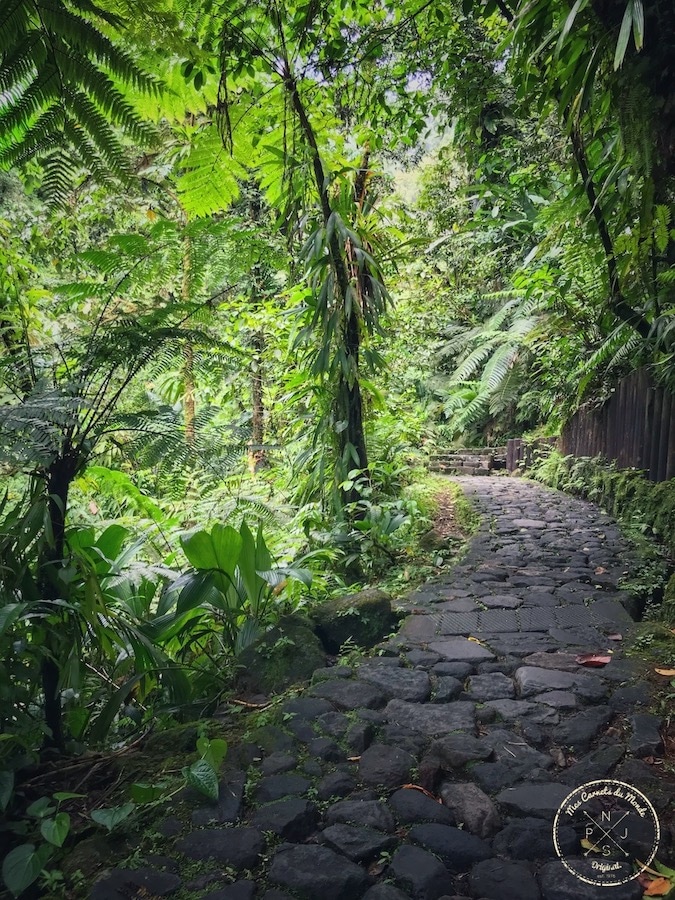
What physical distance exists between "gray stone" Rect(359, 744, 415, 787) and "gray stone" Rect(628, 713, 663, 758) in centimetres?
67

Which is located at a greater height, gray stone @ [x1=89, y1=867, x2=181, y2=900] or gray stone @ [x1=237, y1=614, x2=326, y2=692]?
gray stone @ [x1=237, y1=614, x2=326, y2=692]

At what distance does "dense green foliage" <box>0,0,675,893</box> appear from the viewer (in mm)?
1781

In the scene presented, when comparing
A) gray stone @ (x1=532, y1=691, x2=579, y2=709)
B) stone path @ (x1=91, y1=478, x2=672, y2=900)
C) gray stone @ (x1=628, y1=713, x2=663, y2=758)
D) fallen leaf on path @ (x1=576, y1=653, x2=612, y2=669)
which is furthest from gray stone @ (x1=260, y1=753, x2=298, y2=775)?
fallen leaf on path @ (x1=576, y1=653, x2=612, y2=669)

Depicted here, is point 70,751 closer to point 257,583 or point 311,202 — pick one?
point 257,583

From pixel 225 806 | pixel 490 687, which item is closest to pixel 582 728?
pixel 490 687

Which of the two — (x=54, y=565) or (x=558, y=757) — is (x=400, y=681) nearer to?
(x=558, y=757)

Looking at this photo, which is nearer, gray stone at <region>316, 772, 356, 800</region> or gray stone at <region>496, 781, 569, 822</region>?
gray stone at <region>496, 781, 569, 822</region>

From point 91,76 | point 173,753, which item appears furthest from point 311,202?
point 173,753

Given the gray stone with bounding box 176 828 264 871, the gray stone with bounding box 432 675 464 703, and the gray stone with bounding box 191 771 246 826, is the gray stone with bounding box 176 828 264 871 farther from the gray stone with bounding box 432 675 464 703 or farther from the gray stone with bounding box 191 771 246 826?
the gray stone with bounding box 432 675 464 703

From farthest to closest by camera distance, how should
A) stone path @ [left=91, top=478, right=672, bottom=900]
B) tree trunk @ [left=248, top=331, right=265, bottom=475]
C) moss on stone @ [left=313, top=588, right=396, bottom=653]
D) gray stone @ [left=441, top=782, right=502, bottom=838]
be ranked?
1. tree trunk @ [left=248, top=331, right=265, bottom=475]
2. moss on stone @ [left=313, top=588, right=396, bottom=653]
3. gray stone @ [left=441, top=782, right=502, bottom=838]
4. stone path @ [left=91, top=478, right=672, bottom=900]

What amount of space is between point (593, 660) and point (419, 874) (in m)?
1.43

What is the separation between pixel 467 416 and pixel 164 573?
36.3 ft

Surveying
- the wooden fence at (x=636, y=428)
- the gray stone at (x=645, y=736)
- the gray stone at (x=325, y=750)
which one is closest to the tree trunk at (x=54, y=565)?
the gray stone at (x=325, y=750)

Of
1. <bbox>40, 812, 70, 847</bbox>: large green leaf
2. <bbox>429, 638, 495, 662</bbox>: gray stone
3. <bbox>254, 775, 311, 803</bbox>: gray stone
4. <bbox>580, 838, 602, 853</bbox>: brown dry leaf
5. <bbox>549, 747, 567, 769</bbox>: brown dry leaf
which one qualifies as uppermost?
<bbox>580, 838, 602, 853</bbox>: brown dry leaf
